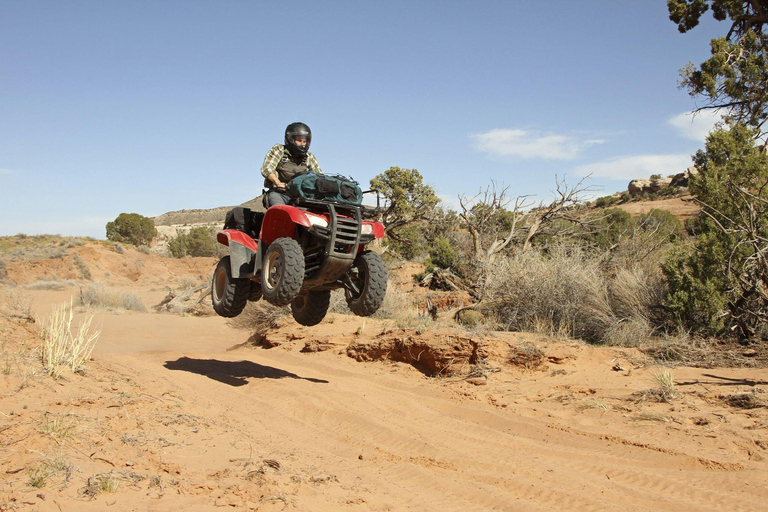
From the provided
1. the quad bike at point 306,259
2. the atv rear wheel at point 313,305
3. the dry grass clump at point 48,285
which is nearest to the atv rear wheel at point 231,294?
the quad bike at point 306,259

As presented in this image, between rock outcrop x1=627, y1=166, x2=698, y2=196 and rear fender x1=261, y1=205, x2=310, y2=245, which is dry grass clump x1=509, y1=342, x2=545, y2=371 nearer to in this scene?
rear fender x1=261, y1=205, x2=310, y2=245

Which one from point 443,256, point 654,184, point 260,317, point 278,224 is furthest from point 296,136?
point 654,184

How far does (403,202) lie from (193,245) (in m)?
25.5

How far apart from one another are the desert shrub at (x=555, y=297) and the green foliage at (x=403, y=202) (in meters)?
15.3

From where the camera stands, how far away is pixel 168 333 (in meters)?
16.3

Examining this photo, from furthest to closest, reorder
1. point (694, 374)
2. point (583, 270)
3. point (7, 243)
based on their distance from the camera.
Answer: point (7, 243) → point (583, 270) → point (694, 374)

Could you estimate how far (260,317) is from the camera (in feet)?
51.5

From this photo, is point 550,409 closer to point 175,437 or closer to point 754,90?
point 175,437

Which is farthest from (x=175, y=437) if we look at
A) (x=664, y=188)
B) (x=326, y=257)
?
(x=664, y=188)

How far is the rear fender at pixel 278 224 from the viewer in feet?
23.5

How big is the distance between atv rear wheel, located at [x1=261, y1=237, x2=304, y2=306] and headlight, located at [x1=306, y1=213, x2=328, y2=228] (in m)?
0.31

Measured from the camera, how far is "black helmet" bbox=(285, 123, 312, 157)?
25.9 ft

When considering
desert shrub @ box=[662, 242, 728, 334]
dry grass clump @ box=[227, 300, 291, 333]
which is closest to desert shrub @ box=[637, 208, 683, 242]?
desert shrub @ box=[662, 242, 728, 334]

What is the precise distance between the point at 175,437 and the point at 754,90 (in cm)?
2043
